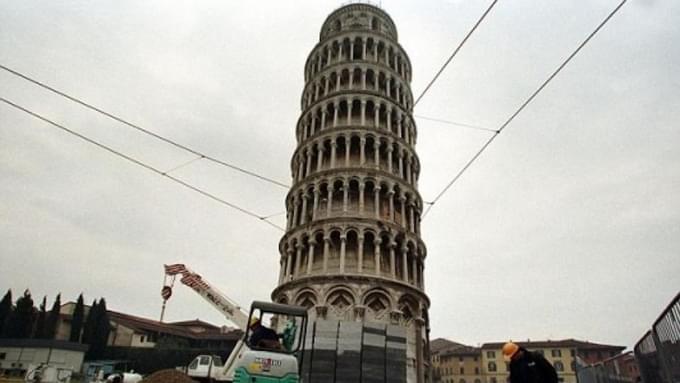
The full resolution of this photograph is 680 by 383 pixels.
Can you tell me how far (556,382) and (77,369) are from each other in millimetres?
57941

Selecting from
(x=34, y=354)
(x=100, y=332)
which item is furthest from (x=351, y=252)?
(x=100, y=332)

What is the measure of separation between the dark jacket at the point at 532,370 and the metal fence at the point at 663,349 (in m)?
2.15

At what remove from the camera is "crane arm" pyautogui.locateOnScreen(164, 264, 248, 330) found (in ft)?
91.7

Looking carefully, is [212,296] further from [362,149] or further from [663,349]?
[663,349]

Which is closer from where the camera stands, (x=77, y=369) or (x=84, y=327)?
(x=77, y=369)

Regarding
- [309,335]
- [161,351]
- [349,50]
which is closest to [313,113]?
[349,50]

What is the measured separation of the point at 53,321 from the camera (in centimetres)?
5522

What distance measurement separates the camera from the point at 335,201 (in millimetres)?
29812

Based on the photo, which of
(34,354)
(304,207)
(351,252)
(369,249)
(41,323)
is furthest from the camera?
(41,323)

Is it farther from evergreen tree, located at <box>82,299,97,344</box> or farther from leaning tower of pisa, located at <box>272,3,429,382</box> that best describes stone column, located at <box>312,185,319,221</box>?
evergreen tree, located at <box>82,299,97,344</box>

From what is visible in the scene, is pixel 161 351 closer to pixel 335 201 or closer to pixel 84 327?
pixel 84 327

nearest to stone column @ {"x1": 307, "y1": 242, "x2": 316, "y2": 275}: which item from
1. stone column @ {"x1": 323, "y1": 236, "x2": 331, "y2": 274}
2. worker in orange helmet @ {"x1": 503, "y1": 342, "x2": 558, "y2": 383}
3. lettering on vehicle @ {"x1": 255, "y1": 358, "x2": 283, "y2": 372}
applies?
stone column @ {"x1": 323, "y1": 236, "x2": 331, "y2": 274}

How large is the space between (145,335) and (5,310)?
17264 millimetres

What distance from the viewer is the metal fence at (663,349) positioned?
6551 millimetres
